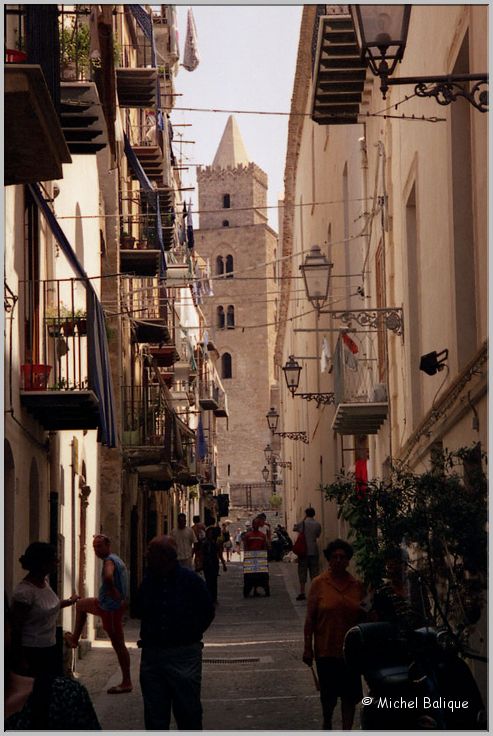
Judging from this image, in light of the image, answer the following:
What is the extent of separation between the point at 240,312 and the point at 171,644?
10069 centimetres

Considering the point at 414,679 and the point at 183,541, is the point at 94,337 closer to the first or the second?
the point at 414,679

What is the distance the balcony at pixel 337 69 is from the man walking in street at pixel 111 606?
482 cm

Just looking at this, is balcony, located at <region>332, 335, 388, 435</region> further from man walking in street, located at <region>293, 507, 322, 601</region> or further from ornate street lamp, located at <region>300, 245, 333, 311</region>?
man walking in street, located at <region>293, 507, 322, 601</region>

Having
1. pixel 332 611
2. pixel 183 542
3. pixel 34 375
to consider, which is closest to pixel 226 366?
pixel 183 542

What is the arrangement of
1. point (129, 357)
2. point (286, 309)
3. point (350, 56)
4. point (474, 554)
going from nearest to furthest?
point (474, 554) < point (350, 56) < point (129, 357) < point (286, 309)

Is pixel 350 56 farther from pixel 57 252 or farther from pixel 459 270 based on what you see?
pixel 459 270

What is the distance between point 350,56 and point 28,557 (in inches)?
310

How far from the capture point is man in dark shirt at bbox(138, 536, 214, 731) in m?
9.30

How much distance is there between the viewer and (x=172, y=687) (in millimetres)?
9305

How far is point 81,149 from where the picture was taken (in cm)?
1382

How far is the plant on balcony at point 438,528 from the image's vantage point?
7.96 meters

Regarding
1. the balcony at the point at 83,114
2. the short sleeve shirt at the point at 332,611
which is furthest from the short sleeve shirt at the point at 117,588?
the balcony at the point at 83,114

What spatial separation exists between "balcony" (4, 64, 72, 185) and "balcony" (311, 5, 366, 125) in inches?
195

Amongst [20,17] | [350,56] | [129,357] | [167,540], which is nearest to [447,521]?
[167,540]
